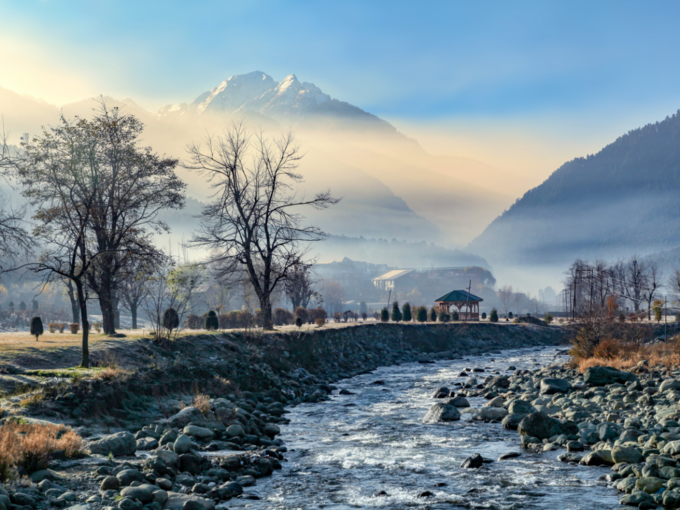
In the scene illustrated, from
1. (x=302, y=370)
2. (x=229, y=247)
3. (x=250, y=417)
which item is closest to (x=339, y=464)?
(x=250, y=417)

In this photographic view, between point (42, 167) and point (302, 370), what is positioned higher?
point (42, 167)

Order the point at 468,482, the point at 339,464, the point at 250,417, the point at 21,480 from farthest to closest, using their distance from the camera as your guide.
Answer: the point at 250,417, the point at 339,464, the point at 468,482, the point at 21,480

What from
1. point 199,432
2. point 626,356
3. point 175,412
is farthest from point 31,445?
point 626,356

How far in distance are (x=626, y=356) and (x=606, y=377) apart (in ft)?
25.1

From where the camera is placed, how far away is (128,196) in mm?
30891

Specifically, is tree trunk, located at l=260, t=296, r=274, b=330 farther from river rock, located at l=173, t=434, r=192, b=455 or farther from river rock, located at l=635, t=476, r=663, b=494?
river rock, located at l=635, t=476, r=663, b=494

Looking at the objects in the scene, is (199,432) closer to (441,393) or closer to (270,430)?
(270,430)

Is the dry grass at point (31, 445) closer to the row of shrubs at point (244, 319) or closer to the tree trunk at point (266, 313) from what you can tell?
the tree trunk at point (266, 313)

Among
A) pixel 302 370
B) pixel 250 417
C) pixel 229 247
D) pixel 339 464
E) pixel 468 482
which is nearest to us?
pixel 468 482

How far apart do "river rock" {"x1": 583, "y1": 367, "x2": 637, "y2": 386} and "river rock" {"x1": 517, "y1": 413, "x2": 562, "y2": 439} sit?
8729 millimetres

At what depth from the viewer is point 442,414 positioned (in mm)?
19375

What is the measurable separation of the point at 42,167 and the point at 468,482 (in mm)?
26756

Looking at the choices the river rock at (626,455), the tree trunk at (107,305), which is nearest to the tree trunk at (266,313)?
the tree trunk at (107,305)

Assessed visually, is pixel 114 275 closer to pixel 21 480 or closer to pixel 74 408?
pixel 74 408
